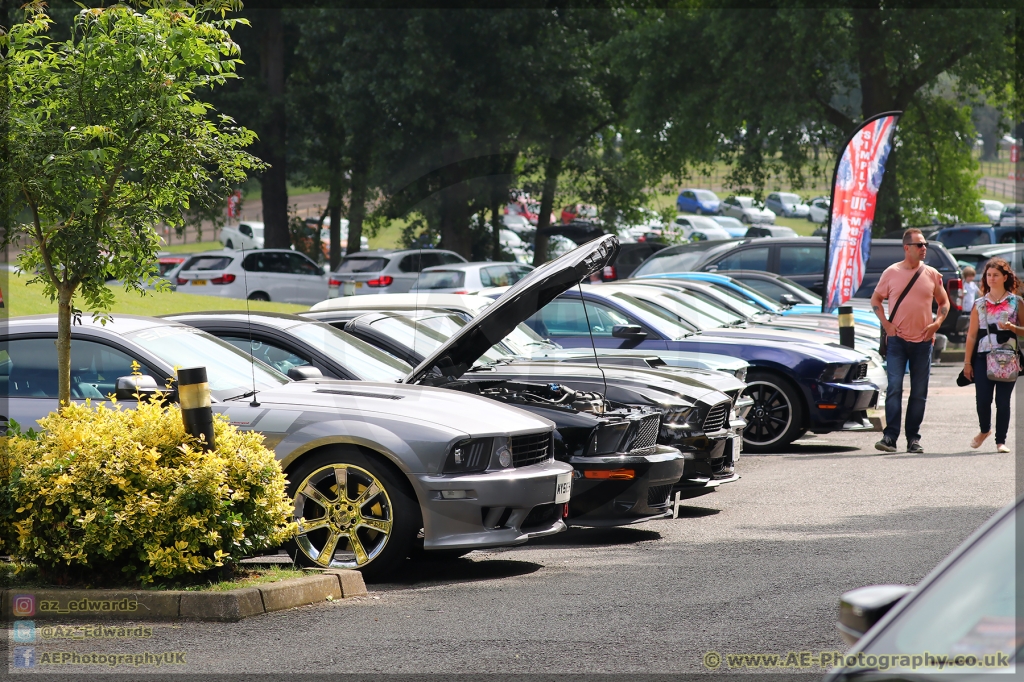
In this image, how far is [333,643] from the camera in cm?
545

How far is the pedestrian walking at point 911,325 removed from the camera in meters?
11.6

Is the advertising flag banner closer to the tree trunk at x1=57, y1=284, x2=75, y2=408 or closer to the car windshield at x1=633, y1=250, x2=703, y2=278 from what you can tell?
the car windshield at x1=633, y1=250, x2=703, y2=278

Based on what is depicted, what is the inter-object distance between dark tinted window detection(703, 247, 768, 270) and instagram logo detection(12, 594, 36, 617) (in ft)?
56.8

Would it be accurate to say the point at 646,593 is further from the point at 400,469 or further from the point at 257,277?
the point at 257,277

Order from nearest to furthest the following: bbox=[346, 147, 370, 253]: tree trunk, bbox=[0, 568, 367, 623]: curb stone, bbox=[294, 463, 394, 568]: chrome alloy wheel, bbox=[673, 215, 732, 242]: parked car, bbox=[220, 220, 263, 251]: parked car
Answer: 1. bbox=[0, 568, 367, 623]: curb stone
2. bbox=[294, 463, 394, 568]: chrome alloy wheel
3. bbox=[346, 147, 370, 253]: tree trunk
4. bbox=[220, 220, 263, 251]: parked car
5. bbox=[673, 215, 732, 242]: parked car

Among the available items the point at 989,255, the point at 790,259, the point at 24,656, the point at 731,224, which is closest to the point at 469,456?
the point at 24,656

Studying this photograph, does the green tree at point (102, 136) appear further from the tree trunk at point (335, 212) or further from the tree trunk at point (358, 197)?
the tree trunk at point (335, 212)

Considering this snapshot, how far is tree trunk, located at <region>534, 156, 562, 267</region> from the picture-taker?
1270 inches

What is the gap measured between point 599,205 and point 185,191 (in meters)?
27.9

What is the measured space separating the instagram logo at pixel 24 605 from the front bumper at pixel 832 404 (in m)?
8.25

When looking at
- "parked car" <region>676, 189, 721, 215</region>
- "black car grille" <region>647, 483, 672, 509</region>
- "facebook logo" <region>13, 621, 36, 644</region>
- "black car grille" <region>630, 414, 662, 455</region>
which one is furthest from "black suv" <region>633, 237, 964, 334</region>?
"parked car" <region>676, 189, 721, 215</region>

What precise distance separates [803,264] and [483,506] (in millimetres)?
16558

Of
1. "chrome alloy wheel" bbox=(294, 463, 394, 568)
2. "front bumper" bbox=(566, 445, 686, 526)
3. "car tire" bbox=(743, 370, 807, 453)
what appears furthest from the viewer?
"car tire" bbox=(743, 370, 807, 453)

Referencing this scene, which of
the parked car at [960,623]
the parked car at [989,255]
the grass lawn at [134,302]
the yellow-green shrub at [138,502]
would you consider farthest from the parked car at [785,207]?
the parked car at [960,623]
